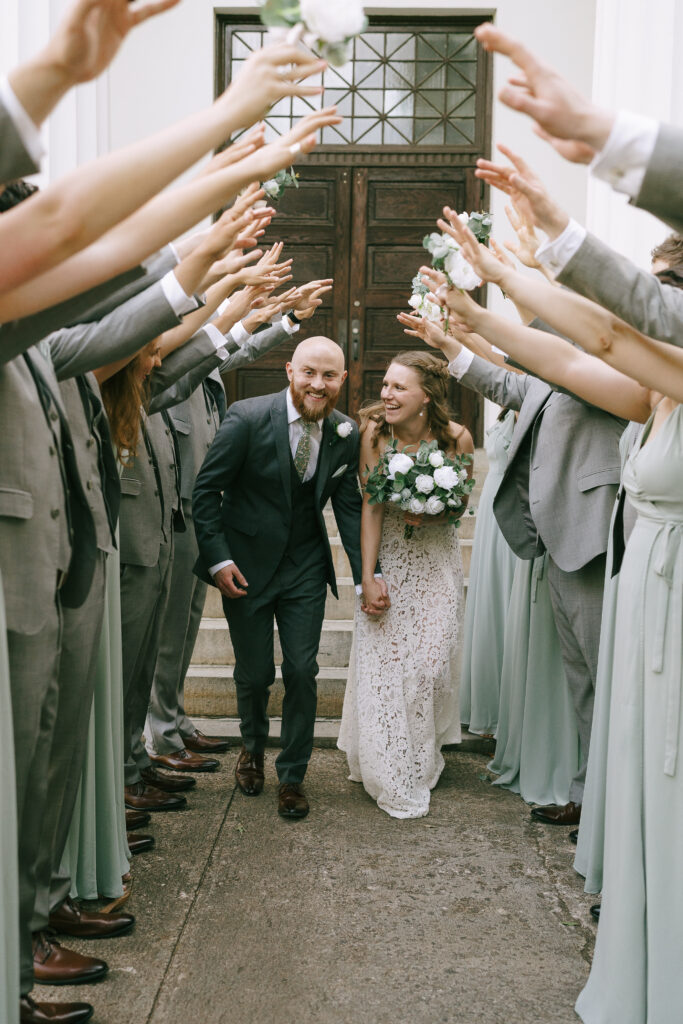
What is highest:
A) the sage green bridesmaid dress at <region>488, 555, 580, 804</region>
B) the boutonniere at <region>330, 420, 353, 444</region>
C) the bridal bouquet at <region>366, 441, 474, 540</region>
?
the boutonniere at <region>330, 420, 353, 444</region>

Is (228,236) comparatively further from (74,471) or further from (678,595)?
(678,595)

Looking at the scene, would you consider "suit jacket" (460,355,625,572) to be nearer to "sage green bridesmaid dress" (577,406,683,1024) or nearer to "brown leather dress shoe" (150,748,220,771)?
"sage green bridesmaid dress" (577,406,683,1024)

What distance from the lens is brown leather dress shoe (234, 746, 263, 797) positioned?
480 centimetres

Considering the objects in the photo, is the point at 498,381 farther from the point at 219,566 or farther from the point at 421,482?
the point at 219,566

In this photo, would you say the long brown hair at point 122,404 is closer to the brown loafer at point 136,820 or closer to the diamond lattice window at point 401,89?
the brown loafer at point 136,820

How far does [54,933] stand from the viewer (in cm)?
321

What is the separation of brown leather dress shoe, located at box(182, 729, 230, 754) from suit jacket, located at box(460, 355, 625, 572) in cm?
221

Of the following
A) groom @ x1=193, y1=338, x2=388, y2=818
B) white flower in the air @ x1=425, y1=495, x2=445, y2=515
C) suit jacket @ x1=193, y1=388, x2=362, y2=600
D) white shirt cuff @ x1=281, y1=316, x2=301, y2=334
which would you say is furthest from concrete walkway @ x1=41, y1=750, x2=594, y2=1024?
white shirt cuff @ x1=281, y1=316, x2=301, y2=334

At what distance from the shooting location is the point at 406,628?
4.88m

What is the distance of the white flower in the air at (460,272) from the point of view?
319 centimetres

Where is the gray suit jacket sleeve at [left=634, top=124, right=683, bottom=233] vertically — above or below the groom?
above

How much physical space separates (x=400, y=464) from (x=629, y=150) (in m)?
2.88

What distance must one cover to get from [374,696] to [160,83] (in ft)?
21.5

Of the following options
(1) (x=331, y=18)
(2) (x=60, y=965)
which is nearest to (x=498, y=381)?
(1) (x=331, y=18)
